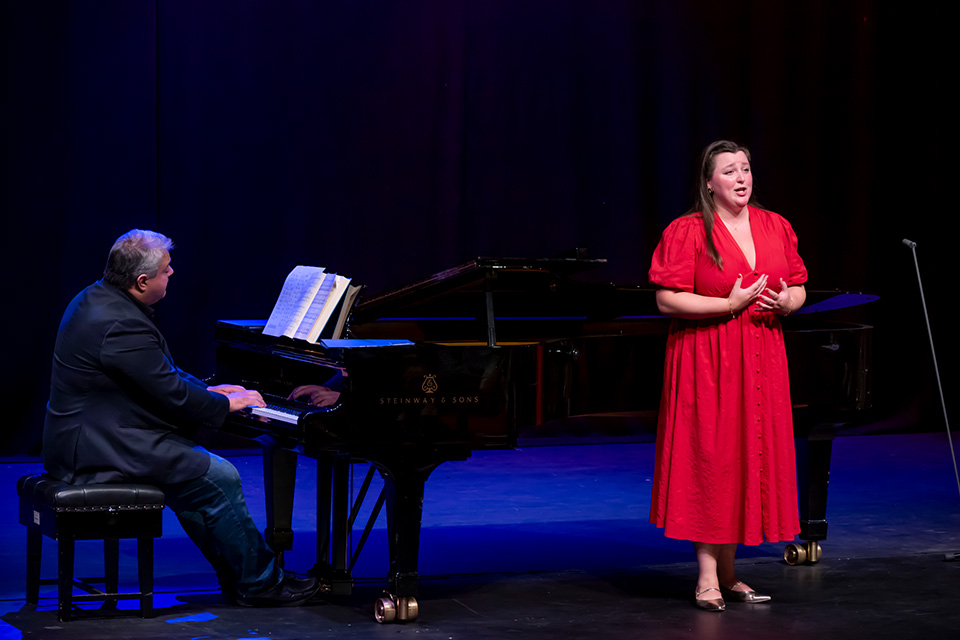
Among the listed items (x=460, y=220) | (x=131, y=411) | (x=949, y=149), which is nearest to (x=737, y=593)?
(x=131, y=411)

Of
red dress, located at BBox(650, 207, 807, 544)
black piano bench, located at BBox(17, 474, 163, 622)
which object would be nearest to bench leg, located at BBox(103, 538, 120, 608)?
black piano bench, located at BBox(17, 474, 163, 622)

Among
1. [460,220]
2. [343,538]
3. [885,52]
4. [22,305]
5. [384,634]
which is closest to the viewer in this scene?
[384,634]

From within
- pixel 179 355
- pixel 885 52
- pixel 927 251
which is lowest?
pixel 179 355

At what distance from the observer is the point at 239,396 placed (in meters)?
4.23

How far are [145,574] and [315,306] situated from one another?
0.97 meters

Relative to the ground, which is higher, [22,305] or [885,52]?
[885,52]

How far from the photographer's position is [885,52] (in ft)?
28.2

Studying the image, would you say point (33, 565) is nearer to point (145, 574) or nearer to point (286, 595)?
point (145, 574)

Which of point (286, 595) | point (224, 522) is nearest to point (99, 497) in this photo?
point (224, 522)

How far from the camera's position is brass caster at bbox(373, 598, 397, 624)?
4059mm

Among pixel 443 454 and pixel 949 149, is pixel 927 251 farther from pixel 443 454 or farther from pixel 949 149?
pixel 443 454

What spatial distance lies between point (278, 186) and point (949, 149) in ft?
14.4

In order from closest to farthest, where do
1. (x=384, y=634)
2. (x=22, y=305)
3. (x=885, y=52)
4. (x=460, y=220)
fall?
1. (x=384, y=634)
2. (x=22, y=305)
3. (x=460, y=220)
4. (x=885, y=52)

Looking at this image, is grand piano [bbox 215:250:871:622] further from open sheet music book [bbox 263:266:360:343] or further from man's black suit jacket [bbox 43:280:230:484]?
man's black suit jacket [bbox 43:280:230:484]
